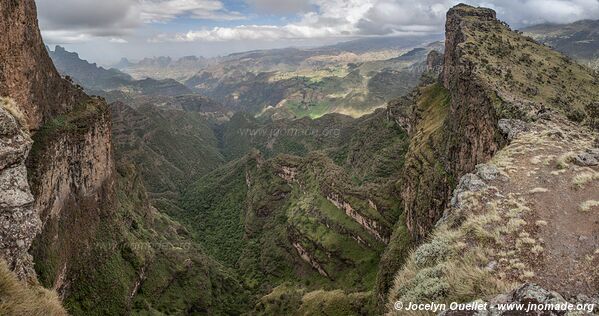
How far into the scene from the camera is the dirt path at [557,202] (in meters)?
14.6

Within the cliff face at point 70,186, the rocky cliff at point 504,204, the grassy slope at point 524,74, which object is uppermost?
the grassy slope at point 524,74

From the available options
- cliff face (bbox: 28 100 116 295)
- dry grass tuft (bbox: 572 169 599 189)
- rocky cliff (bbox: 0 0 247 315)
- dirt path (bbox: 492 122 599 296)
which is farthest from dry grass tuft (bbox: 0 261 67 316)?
cliff face (bbox: 28 100 116 295)

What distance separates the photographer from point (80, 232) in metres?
69.8

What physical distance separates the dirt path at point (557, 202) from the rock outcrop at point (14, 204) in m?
23.8

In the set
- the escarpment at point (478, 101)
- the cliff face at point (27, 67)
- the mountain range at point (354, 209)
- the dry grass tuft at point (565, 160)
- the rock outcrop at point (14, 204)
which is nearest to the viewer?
the mountain range at point (354, 209)

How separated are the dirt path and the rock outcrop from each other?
78.2 ft

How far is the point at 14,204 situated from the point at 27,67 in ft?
122

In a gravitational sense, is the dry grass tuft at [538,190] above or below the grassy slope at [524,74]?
below

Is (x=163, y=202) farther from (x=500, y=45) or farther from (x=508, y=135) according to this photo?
(x=508, y=135)

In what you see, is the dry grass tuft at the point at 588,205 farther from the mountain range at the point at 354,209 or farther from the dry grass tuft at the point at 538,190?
the dry grass tuft at the point at 538,190

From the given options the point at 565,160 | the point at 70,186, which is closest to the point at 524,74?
the point at 565,160

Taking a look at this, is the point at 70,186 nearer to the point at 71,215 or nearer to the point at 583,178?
the point at 71,215

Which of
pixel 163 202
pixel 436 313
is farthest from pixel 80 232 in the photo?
pixel 163 202

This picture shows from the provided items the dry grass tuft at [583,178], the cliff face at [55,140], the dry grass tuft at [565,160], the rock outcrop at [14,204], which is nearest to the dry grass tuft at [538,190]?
the dry grass tuft at [583,178]
